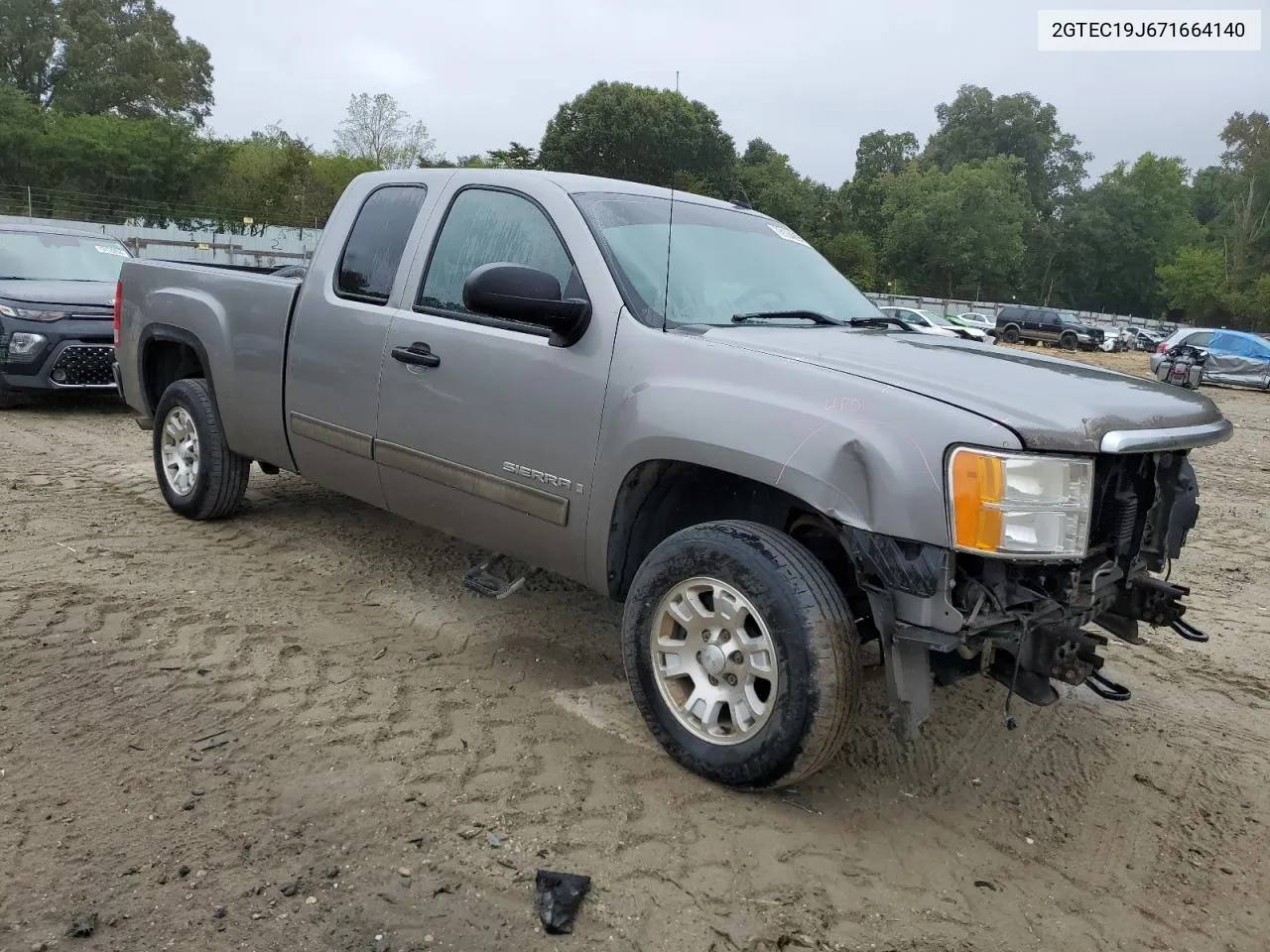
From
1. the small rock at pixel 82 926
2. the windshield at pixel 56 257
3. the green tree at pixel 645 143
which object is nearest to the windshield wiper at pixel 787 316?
the small rock at pixel 82 926

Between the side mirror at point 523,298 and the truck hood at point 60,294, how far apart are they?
7139 millimetres

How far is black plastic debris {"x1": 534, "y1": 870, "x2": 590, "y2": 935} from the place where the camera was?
8.07 feet

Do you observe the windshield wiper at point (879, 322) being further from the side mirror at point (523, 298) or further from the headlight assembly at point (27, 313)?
the headlight assembly at point (27, 313)

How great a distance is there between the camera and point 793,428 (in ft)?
9.38

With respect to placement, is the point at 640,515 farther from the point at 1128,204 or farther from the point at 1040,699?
the point at 1128,204

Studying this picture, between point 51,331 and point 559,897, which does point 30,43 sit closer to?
point 51,331

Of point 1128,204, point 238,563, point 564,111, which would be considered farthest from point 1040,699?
point 1128,204

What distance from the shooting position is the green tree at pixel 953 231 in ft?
217

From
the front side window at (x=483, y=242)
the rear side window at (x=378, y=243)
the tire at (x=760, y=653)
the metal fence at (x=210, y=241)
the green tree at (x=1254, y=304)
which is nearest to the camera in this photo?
the tire at (x=760, y=653)

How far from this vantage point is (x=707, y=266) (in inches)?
150

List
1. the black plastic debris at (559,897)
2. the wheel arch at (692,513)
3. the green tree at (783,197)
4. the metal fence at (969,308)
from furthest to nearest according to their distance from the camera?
1. the metal fence at (969,308)
2. the green tree at (783,197)
3. the wheel arch at (692,513)
4. the black plastic debris at (559,897)

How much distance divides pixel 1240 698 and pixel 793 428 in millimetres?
2636

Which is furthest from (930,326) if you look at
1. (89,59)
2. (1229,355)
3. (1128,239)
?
(1128,239)

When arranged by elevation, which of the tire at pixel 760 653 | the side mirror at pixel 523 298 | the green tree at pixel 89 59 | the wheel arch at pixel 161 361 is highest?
the green tree at pixel 89 59
